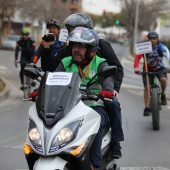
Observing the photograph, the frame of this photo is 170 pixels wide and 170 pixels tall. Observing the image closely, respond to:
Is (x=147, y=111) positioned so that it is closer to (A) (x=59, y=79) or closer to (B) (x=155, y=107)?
(B) (x=155, y=107)

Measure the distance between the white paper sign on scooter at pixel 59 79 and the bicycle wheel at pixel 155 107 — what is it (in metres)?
5.45

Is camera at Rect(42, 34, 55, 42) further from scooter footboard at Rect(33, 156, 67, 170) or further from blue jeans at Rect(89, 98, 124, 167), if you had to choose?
scooter footboard at Rect(33, 156, 67, 170)

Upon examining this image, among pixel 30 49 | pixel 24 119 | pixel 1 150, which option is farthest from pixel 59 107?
pixel 30 49

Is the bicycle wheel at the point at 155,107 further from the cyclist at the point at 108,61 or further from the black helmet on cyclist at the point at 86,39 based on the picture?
the black helmet on cyclist at the point at 86,39

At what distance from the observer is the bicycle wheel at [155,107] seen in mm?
10421

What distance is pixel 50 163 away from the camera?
461 centimetres

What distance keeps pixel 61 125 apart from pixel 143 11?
64099mm

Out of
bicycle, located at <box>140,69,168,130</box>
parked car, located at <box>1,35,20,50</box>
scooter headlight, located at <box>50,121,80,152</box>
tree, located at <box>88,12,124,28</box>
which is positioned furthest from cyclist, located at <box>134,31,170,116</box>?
tree, located at <box>88,12,124,28</box>

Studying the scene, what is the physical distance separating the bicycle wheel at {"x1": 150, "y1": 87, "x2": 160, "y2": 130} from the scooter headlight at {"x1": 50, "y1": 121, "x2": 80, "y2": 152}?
5712mm

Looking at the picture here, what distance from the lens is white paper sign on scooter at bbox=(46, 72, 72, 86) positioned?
5052mm

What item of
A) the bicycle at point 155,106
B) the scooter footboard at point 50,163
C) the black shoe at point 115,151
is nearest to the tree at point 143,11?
the bicycle at point 155,106

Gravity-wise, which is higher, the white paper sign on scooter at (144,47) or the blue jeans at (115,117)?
the white paper sign on scooter at (144,47)

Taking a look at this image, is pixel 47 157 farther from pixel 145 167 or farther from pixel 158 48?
pixel 158 48

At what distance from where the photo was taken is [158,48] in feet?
39.2
